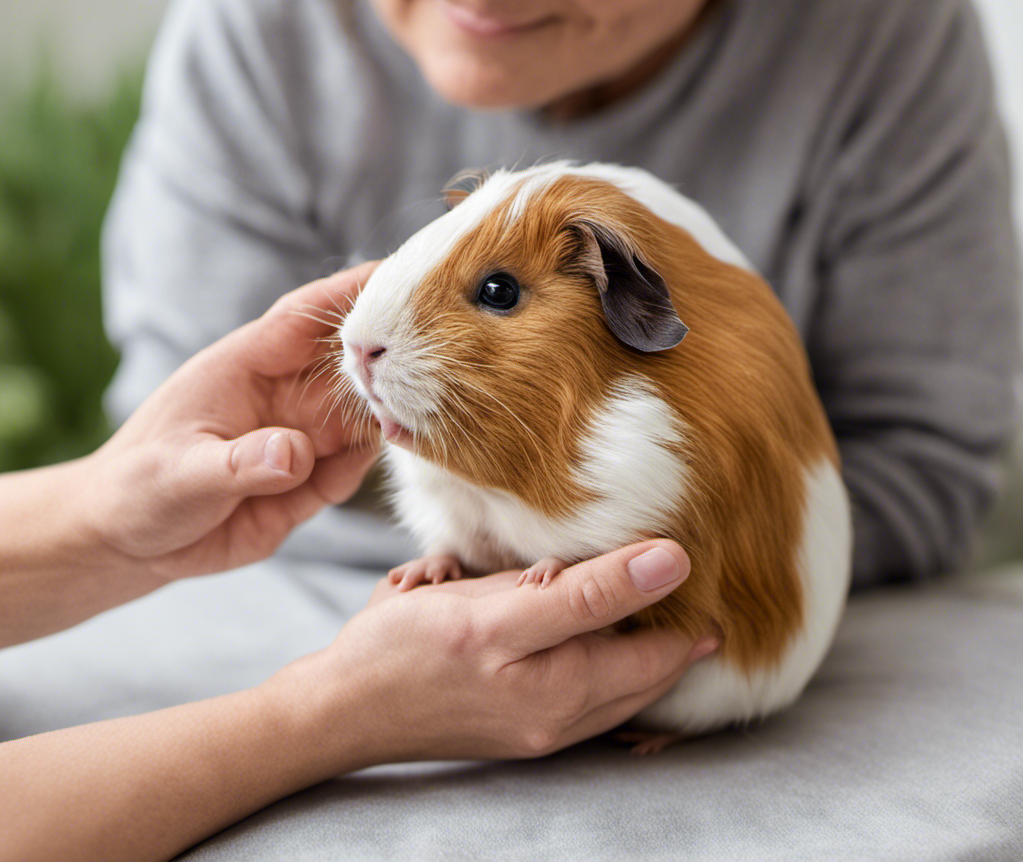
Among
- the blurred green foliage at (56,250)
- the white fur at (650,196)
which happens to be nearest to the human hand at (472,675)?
the white fur at (650,196)

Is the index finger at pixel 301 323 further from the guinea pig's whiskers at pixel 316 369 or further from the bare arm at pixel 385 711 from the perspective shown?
the bare arm at pixel 385 711

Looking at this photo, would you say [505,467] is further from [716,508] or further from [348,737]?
[348,737]

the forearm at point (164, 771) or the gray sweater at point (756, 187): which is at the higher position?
the gray sweater at point (756, 187)

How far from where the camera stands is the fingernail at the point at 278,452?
3.10ft

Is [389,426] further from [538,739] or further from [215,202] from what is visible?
[215,202]

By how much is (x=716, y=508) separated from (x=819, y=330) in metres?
0.81

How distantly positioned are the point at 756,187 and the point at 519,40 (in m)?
0.52

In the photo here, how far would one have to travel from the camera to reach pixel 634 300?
0.87 meters

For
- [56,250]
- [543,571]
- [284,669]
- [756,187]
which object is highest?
[756,187]

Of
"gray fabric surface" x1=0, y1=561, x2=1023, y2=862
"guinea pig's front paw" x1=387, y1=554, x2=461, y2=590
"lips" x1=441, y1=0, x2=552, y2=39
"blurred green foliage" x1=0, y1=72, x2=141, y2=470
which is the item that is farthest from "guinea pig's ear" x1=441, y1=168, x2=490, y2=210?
"blurred green foliage" x1=0, y1=72, x2=141, y2=470

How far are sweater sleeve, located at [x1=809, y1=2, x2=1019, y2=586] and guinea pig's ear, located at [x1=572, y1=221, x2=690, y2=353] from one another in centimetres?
82

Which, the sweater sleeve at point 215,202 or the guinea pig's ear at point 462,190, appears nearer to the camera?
the guinea pig's ear at point 462,190

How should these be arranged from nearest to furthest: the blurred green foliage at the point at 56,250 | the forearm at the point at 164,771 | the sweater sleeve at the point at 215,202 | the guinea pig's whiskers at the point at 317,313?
the forearm at the point at 164,771, the guinea pig's whiskers at the point at 317,313, the sweater sleeve at the point at 215,202, the blurred green foliage at the point at 56,250

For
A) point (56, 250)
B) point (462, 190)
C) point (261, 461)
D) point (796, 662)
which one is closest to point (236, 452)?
point (261, 461)
